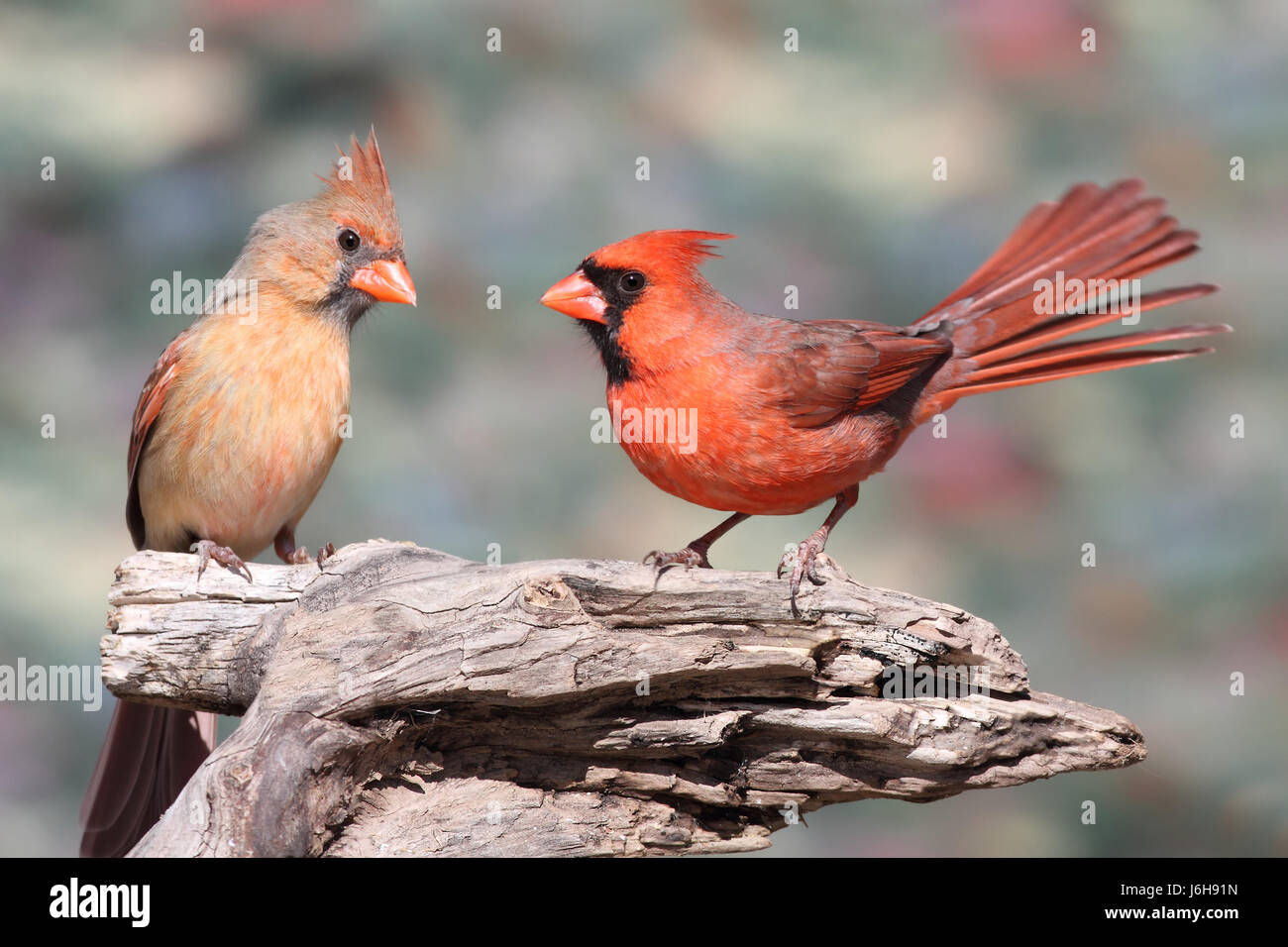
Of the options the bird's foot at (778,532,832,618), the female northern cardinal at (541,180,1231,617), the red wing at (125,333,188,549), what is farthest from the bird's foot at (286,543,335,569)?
the bird's foot at (778,532,832,618)

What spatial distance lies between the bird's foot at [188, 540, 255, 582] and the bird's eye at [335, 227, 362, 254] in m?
0.88

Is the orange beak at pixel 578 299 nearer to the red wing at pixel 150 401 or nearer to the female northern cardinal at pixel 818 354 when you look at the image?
the female northern cardinal at pixel 818 354

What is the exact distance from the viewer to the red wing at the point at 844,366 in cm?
303

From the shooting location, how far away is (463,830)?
2701 mm

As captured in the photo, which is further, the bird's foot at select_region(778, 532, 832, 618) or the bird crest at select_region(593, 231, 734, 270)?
the bird crest at select_region(593, 231, 734, 270)

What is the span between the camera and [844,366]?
3.17 metres

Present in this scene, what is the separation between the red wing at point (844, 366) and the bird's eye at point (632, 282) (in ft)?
1.42

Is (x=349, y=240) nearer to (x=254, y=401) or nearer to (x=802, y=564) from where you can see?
(x=254, y=401)

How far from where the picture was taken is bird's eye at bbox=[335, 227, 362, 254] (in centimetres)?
322

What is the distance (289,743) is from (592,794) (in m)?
0.74

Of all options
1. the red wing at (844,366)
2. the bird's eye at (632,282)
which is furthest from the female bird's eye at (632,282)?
the red wing at (844,366)

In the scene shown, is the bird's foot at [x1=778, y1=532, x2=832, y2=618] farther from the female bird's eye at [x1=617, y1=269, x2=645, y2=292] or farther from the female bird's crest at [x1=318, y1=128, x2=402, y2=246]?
the female bird's crest at [x1=318, y1=128, x2=402, y2=246]

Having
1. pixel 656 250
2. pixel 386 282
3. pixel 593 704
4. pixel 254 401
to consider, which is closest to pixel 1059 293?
pixel 656 250

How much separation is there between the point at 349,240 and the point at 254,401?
52 cm
